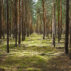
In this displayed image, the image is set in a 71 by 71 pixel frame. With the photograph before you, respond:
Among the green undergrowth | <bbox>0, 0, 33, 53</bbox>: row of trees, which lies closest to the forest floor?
the green undergrowth

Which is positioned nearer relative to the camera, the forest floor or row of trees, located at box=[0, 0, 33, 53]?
the forest floor

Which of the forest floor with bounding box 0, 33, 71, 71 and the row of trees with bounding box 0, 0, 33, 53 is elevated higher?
the row of trees with bounding box 0, 0, 33, 53

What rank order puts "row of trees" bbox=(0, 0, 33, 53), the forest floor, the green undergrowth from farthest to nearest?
"row of trees" bbox=(0, 0, 33, 53), the green undergrowth, the forest floor

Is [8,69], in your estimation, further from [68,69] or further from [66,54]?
[66,54]

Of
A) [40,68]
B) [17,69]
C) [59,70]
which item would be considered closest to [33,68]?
[40,68]

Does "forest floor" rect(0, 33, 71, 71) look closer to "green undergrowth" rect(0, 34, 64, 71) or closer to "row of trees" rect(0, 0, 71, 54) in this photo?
"green undergrowth" rect(0, 34, 64, 71)

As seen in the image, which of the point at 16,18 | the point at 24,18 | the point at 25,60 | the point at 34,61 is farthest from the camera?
the point at 24,18

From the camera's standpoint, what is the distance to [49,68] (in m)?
9.42

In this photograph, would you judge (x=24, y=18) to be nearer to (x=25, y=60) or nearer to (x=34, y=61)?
(x=25, y=60)

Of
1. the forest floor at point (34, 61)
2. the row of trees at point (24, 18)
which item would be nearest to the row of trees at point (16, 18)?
the row of trees at point (24, 18)

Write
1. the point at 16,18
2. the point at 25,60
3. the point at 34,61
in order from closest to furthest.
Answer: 1. the point at 34,61
2. the point at 25,60
3. the point at 16,18

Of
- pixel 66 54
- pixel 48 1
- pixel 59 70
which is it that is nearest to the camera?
pixel 59 70

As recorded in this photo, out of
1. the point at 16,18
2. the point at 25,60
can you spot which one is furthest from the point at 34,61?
the point at 16,18

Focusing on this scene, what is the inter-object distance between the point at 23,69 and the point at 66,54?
19.0ft
